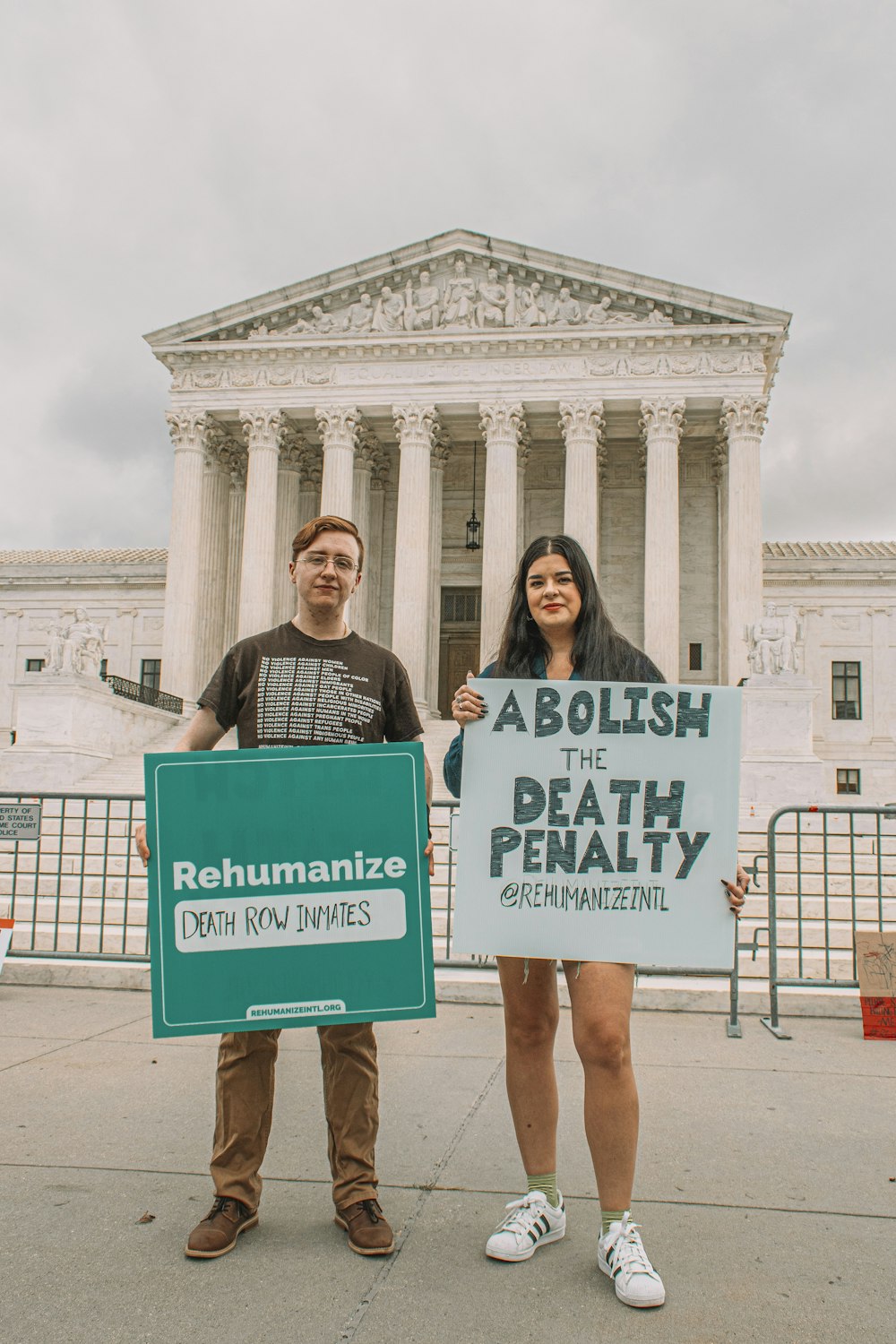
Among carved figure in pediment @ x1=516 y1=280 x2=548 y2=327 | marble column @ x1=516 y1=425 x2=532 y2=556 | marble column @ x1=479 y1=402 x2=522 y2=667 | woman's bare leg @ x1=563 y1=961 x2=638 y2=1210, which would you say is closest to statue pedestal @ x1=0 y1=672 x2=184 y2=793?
marble column @ x1=479 y1=402 x2=522 y2=667

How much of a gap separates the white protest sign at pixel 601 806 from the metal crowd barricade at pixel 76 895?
4058 millimetres

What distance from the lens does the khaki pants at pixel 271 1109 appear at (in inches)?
144

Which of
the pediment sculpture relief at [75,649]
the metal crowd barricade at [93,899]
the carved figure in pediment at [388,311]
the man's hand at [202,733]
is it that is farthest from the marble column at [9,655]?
the man's hand at [202,733]

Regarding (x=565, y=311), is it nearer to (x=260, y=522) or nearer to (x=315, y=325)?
(x=315, y=325)

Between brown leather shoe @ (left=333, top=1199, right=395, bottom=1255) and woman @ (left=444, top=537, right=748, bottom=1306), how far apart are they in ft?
1.14

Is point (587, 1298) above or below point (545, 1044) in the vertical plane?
below

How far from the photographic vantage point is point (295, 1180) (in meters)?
4.21

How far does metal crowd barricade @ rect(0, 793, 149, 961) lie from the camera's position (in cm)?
872

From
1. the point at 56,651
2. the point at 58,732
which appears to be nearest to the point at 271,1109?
the point at 58,732

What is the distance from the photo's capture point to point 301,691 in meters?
4.12

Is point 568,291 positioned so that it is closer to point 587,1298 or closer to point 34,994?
point 34,994

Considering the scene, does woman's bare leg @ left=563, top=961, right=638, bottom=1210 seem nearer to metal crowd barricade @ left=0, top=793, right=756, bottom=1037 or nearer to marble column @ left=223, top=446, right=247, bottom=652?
metal crowd barricade @ left=0, top=793, right=756, bottom=1037

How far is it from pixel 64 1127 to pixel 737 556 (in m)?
27.6

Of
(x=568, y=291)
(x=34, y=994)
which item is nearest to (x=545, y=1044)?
(x=34, y=994)
